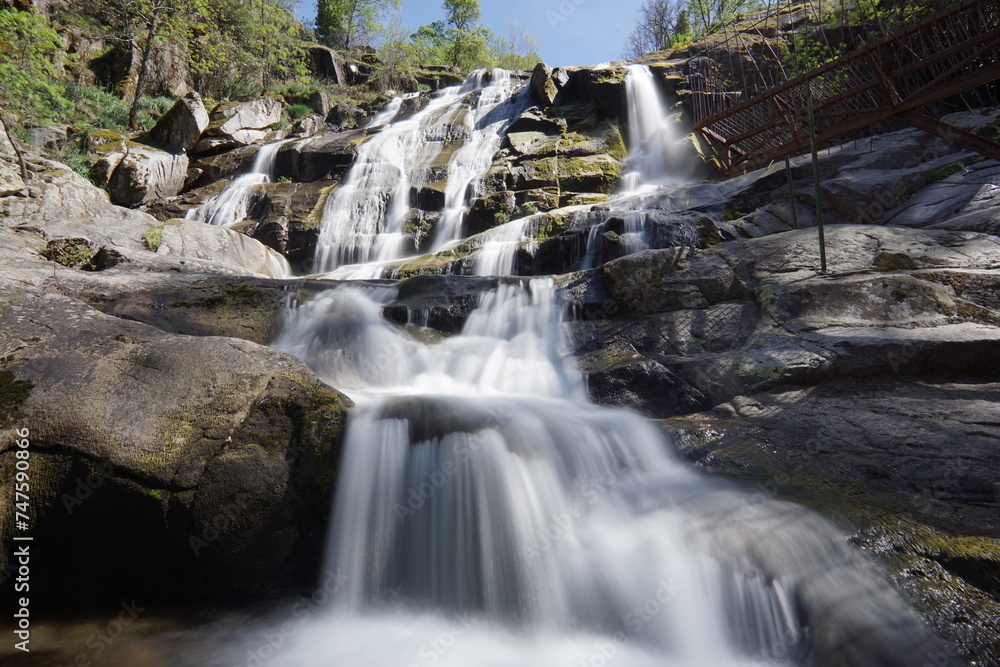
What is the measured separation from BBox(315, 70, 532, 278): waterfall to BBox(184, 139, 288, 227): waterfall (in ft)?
8.76

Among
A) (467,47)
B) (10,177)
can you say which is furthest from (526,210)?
(467,47)

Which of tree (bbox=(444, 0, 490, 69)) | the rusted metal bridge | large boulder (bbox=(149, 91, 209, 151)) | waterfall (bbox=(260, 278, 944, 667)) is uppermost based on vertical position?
tree (bbox=(444, 0, 490, 69))

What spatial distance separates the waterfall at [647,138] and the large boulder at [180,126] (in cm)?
1448

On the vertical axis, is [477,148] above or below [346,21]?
below

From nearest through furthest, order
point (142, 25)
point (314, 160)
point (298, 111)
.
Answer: point (314, 160), point (142, 25), point (298, 111)

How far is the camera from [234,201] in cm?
1434

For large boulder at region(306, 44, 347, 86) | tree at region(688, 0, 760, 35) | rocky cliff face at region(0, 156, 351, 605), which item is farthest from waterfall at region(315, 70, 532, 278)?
tree at region(688, 0, 760, 35)

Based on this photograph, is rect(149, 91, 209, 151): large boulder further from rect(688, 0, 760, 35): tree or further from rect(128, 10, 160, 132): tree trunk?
rect(688, 0, 760, 35): tree

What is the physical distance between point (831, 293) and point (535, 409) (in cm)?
347

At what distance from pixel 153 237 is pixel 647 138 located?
13.0m

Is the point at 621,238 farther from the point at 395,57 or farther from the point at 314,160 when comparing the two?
the point at 395,57

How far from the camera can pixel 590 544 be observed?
309 cm

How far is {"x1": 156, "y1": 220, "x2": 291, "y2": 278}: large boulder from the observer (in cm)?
890

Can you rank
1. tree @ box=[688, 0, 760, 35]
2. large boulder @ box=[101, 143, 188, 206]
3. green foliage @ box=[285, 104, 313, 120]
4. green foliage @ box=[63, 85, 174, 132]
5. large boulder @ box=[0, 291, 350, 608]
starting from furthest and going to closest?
tree @ box=[688, 0, 760, 35], green foliage @ box=[285, 104, 313, 120], green foliage @ box=[63, 85, 174, 132], large boulder @ box=[101, 143, 188, 206], large boulder @ box=[0, 291, 350, 608]
